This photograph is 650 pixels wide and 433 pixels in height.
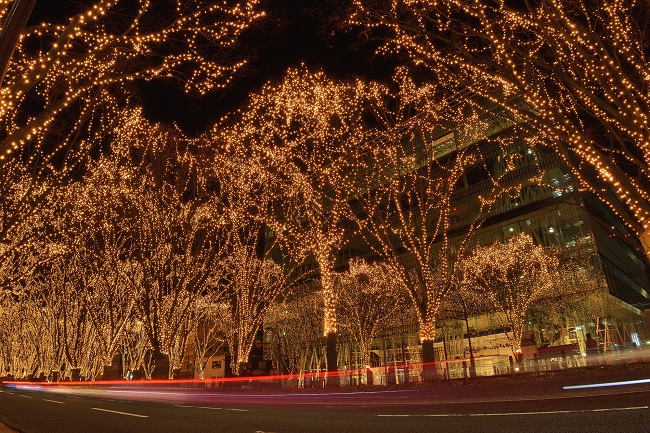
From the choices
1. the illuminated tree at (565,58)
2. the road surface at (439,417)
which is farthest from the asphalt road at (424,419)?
the illuminated tree at (565,58)

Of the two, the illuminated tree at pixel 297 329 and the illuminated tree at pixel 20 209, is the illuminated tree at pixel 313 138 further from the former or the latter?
the illuminated tree at pixel 297 329

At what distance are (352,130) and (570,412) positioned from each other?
42.0ft

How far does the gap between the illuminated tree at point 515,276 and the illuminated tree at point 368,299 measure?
7396 mm

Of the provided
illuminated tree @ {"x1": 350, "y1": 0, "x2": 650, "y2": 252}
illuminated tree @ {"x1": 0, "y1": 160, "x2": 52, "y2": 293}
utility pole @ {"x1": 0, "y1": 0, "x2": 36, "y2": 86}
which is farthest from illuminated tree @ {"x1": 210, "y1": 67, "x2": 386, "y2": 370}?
utility pole @ {"x1": 0, "y1": 0, "x2": 36, "y2": 86}

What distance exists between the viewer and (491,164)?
48688mm

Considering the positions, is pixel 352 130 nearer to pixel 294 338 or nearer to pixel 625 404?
pixel 625 404

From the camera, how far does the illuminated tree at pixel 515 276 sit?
122ft

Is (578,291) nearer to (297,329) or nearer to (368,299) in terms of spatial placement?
(368,299)

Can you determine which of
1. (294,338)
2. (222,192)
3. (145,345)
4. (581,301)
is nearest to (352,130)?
(222,192)

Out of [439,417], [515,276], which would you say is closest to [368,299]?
[515,276]

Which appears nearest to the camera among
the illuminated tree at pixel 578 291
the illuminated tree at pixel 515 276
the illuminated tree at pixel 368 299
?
the illuminated tree at pixel 515 276

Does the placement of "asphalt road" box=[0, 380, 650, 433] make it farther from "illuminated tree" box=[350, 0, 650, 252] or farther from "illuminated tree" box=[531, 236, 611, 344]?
"illuminated tree" box=[531, 236, 611, 344]

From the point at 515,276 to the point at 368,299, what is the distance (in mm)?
13192

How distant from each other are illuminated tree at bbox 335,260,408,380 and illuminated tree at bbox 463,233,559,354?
7396 mm
